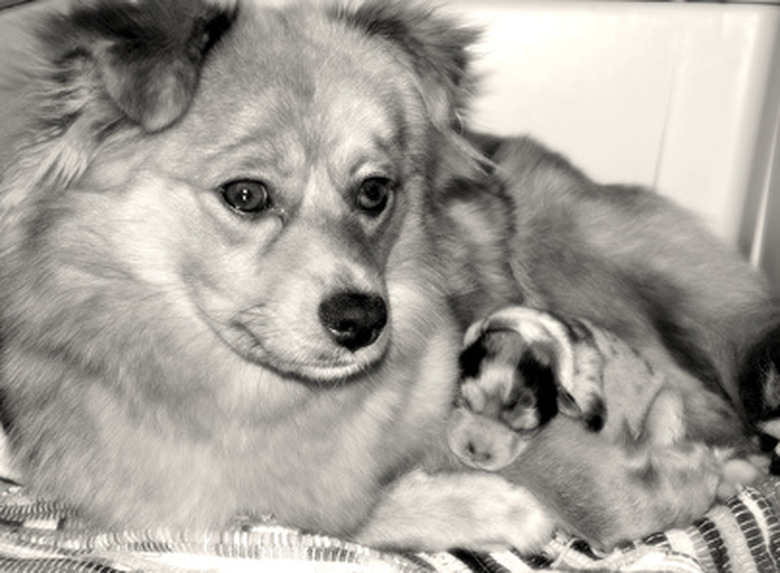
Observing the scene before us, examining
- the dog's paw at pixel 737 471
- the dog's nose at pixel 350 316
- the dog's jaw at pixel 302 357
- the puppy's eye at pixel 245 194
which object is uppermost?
the puppy's eye at pixel 245 194

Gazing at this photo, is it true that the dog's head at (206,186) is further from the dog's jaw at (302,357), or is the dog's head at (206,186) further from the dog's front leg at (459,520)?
the dog's front leg at (459,520)

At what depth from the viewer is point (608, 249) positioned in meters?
2.85

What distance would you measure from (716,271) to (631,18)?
0.85 m

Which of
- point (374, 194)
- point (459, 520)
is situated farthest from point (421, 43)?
point (459, 520)

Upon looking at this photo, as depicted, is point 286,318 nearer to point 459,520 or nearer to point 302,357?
point 302,357

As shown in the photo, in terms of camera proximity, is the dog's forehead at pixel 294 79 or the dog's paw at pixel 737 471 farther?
the dog's paw at pixel 737 471

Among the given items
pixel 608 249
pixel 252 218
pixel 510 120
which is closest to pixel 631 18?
pixel 510 120

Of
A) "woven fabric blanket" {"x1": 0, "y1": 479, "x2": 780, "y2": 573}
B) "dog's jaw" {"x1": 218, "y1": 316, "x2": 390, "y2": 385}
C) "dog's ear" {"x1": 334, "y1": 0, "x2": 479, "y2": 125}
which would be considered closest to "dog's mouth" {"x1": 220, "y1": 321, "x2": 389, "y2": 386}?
"dog's jaw" {"x1": 218, "y1": 316, "x2": 390, "y2": 385}

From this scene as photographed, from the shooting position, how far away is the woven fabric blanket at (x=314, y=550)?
6.83ft

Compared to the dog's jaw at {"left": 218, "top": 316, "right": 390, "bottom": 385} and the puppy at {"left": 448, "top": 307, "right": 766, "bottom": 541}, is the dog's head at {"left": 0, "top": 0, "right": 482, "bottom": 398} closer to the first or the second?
the dog's jaw at {"left": 218, "top": 316, "right": 390, "bottom": 385}

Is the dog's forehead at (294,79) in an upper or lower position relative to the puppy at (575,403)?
upper

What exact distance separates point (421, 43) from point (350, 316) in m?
0.75

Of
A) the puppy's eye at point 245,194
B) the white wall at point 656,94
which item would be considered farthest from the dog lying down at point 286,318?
the white wall at point 656,94

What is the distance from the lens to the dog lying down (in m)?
1.97
